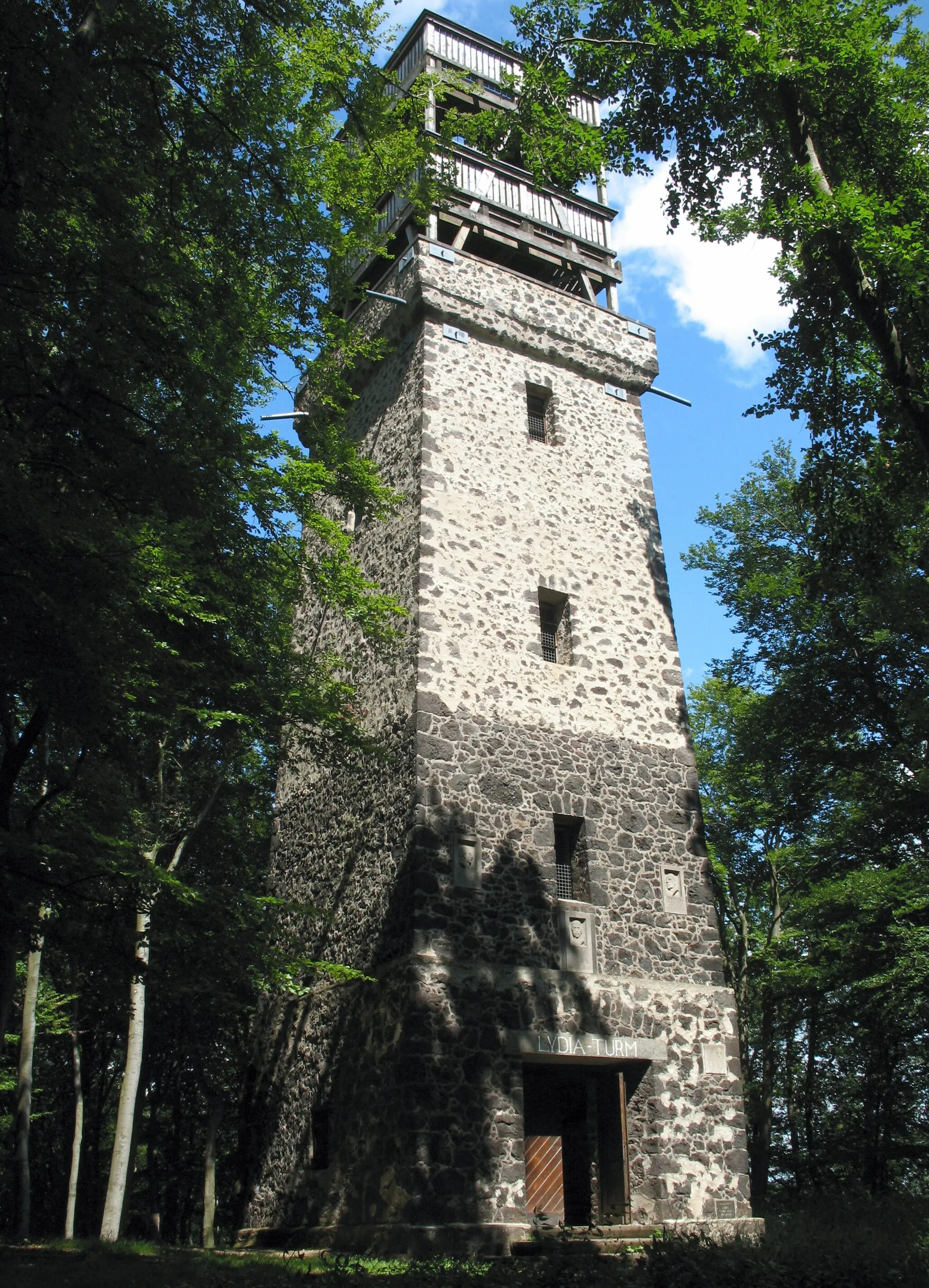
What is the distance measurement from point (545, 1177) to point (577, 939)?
2.59 m

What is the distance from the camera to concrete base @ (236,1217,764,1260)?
9.47m

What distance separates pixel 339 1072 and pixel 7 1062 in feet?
44.9

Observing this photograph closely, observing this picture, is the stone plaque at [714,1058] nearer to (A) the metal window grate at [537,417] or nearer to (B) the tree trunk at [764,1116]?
(A) the metal window grate at [537,417]

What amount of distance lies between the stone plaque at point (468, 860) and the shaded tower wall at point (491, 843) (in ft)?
0.14

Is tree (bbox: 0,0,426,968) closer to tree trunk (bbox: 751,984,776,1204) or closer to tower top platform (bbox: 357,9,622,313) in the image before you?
tower top platform (bbox: 357,9,622,313)

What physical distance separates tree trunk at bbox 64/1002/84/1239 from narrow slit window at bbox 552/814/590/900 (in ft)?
38.3

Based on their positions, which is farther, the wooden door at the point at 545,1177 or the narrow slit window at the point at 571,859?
the narrow slit window at the point at 571,859

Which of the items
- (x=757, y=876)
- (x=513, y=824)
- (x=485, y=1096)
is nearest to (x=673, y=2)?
(x=513, y=824)

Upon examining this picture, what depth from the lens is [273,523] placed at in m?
11.2

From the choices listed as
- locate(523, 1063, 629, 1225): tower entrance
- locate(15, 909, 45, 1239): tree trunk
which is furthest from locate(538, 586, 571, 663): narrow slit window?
locate(15, 909, 45, 1239): tree trunk

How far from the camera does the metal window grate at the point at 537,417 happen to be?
15.6 m

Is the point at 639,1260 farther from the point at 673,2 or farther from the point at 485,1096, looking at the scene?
the point at 673,2

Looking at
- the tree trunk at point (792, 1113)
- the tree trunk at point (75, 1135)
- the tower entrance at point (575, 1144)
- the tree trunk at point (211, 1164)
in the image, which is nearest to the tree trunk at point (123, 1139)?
the tower entrance at point (575, 1144)

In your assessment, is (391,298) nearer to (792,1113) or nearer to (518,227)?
(518,227)
